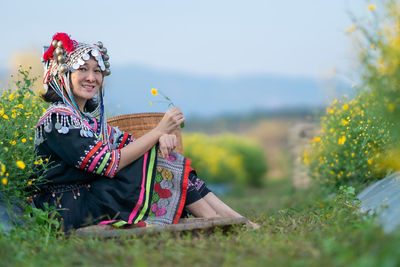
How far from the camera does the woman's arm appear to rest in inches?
117

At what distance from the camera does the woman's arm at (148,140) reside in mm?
2961

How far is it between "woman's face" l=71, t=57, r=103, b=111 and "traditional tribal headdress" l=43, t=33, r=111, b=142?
3 cm

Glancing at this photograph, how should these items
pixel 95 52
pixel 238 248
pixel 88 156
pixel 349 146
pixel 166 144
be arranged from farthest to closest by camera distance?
pixel 349 146 < pixel 95 52 < pixel 166 144 < pixel 88 156 < pixel 238 248

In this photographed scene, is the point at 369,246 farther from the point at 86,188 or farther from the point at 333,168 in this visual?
the point at 333,168

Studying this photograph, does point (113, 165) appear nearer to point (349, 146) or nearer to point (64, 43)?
point (64, 43)

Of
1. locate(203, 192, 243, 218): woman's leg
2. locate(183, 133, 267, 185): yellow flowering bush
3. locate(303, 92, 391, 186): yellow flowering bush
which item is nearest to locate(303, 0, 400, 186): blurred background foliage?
locate(303, 92, 391, 186): yellow flowering bush

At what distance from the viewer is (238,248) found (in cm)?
214

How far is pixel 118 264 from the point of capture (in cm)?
193

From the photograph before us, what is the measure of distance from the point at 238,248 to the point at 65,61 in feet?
6.02

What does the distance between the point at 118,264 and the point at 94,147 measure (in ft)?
3.72

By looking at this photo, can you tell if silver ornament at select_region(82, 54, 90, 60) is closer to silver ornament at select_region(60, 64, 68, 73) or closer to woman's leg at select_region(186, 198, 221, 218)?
silver ornament at select_region(60, 64, 68, 73)

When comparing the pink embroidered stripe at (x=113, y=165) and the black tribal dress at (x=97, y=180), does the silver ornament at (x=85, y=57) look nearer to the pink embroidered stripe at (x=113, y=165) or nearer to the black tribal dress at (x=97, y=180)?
the black tribal dress at (x=97, y=180)

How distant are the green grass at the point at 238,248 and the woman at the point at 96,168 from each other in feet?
1.18

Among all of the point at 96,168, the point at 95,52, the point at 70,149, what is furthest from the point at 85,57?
the point at 96,168
